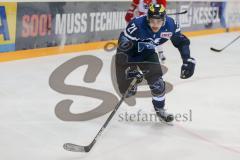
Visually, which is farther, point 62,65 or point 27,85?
point 62,65

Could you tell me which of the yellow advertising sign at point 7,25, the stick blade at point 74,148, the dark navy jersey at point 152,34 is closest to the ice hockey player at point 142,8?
the yellow advertising sign at point 7,25

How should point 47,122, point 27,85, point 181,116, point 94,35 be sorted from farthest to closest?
point 94,35, point 27,85, point 181,116, point 47,122

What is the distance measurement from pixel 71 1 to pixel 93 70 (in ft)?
5.39

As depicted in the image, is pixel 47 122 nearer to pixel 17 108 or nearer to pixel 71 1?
pixel 17 108

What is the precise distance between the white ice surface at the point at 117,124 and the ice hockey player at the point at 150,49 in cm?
40

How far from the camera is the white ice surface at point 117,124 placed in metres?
3.26

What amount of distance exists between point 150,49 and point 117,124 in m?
0.75

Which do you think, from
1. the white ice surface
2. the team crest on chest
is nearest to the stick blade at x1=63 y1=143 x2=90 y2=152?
the white ice surface

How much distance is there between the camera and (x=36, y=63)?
659 centimetres

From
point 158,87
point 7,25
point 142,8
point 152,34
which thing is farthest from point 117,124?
point 142,8

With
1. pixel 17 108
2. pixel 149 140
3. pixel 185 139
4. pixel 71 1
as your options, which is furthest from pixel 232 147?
pixel 71 1

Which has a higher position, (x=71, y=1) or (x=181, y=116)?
(x=71, y=1)

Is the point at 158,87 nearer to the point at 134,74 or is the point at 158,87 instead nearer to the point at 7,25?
the point at 134,74

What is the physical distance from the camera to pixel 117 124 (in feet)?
13.0
